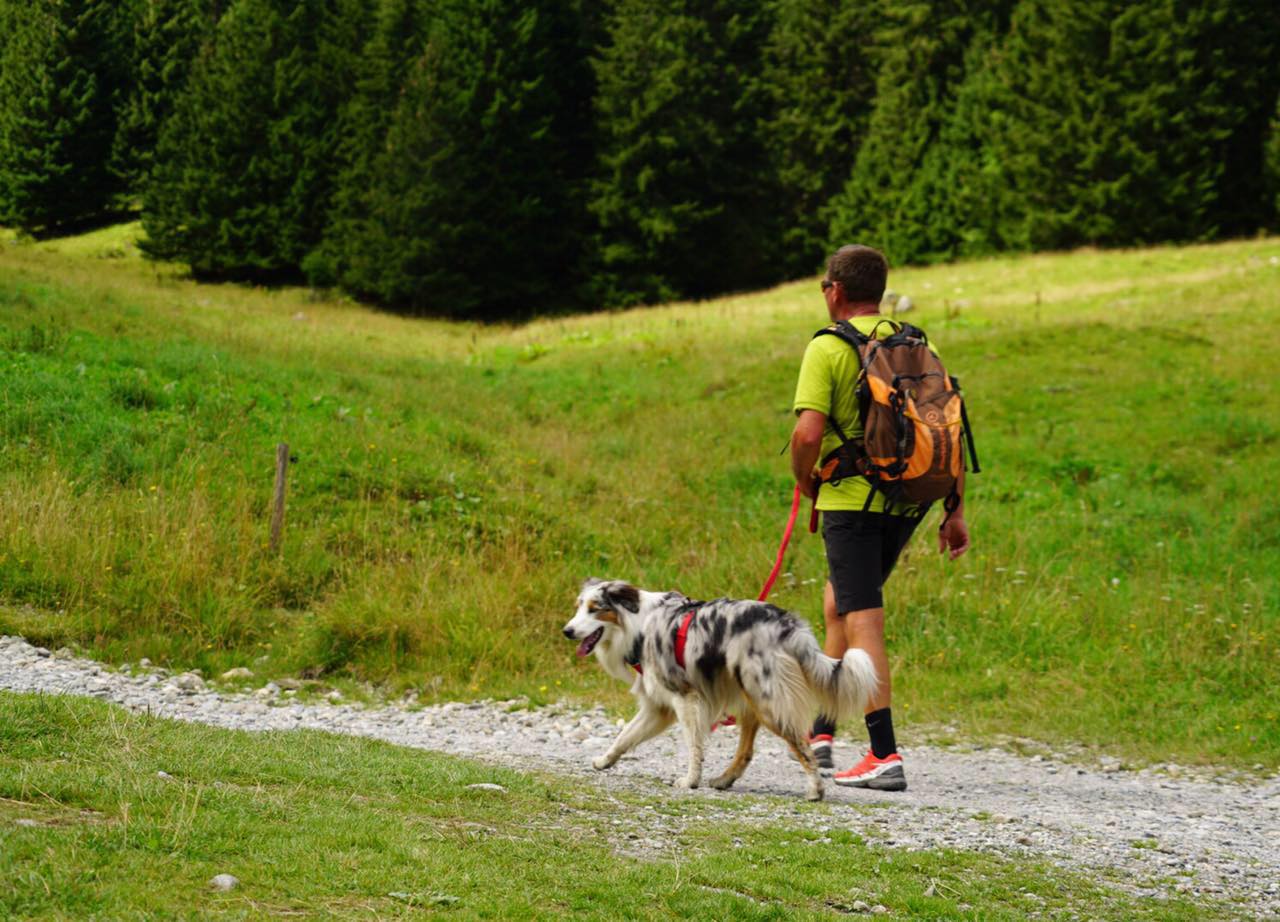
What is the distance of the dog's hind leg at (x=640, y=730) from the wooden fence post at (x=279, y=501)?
4.92 meters

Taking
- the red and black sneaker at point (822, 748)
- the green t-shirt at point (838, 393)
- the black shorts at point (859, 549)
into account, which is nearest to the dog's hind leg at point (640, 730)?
the red and black sneaker at point (822, 748)

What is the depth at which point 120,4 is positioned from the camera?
153ft

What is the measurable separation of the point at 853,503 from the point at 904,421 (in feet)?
1.71

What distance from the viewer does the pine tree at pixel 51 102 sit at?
4228cm

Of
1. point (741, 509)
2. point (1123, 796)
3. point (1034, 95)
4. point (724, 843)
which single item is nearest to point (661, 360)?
point (741, 509)

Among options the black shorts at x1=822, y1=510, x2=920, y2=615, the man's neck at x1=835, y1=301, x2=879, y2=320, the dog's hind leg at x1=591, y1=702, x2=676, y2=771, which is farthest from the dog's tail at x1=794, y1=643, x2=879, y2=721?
the man's neck at x1=835, y1=301, x2=879, y2=320

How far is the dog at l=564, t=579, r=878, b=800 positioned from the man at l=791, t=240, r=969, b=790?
0.26 meters

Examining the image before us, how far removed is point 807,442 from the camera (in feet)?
19.1

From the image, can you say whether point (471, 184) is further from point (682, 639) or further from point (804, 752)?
point (804, 752)

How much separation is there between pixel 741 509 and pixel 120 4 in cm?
4427

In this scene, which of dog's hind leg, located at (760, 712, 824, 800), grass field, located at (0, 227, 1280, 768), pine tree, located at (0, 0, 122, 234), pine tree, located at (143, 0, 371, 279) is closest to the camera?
dog's hind leg, located at (760, 712, 824, 800)

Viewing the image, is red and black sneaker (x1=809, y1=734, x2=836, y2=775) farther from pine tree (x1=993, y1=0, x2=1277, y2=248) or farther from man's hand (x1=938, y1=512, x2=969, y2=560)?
pine tree (x1=993, y1=0, x2=1277, y2=248)

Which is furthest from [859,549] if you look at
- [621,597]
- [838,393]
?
[621,597]

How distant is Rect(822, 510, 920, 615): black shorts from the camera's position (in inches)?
237
